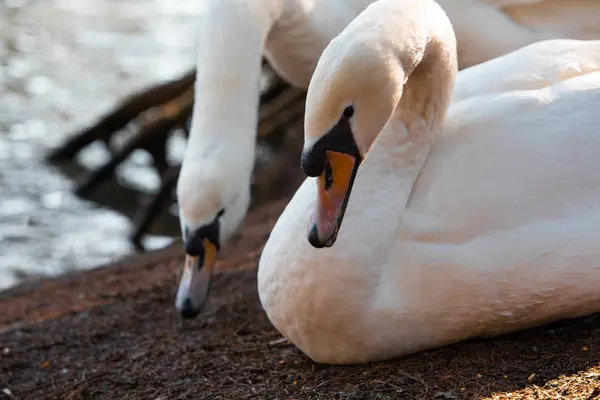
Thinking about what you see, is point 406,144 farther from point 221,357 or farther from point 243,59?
point 243,59

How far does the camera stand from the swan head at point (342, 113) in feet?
9.76

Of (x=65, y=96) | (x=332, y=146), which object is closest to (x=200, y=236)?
(x=332, y=146)

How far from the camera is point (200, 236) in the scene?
4.62m

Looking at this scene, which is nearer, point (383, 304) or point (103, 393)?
point (383, 304)

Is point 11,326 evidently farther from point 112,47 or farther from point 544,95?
point 112,47

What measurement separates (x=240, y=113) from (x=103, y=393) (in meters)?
1.52

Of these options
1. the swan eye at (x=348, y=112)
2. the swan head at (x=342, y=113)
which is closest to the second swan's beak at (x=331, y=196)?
the swan head at (x=342, y=113)

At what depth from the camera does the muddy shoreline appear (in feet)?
11.0

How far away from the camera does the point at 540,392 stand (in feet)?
10.4

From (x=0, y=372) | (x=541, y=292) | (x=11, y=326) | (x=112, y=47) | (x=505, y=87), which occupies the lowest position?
(x=112, y=47)

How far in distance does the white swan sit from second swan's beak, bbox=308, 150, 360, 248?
0.27 metres

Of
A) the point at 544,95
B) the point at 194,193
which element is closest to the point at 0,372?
the point at 194,193

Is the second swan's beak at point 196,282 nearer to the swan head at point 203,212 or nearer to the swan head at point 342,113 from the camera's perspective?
the swan head at point 203,212

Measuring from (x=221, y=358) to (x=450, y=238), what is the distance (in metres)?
1.13
